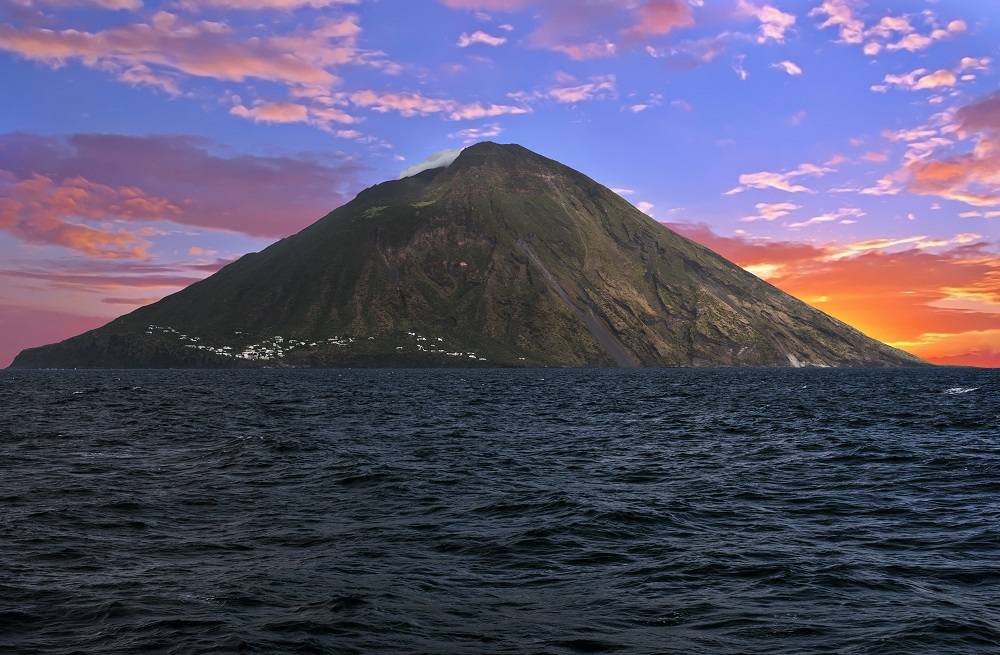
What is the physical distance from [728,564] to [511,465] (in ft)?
66.9

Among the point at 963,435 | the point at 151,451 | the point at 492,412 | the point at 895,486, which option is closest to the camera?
the point at 895,486

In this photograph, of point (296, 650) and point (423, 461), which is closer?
point (296, 650)

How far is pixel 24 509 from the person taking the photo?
27.4 m

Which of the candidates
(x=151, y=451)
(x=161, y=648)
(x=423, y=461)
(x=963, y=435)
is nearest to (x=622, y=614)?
(x=161, y=648)

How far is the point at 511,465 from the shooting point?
133 feet

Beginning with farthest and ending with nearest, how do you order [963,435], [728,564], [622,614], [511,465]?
[963,435]
[511,465]
[728,564]
[622,614]

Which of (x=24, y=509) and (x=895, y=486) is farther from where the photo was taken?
(x=895, y=486)

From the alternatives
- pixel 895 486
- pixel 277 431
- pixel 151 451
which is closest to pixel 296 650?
pixel 895 486

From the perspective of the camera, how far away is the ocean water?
603 inches

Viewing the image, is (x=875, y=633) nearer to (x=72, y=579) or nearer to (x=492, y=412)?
(x=72, y=579)

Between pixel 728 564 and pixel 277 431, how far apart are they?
4490 centimetres

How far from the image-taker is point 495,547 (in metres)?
22.7

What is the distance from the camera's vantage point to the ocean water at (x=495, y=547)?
15328mm

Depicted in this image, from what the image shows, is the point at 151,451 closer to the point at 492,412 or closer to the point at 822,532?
the point at 822,532
